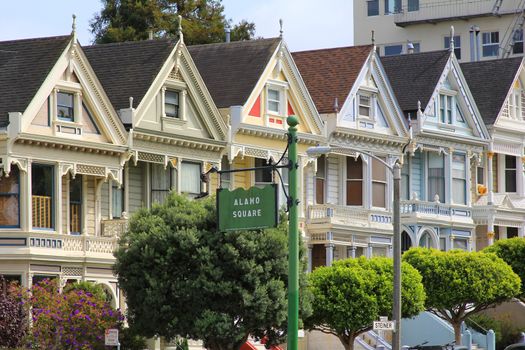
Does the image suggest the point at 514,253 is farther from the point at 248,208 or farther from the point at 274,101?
the point at 248,208

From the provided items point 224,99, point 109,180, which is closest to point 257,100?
point 224,99

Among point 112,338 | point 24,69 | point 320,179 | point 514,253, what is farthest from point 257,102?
point 112,338

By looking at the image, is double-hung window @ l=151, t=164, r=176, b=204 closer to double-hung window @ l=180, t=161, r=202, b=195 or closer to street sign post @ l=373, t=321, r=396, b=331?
double-hung window @ l=180, t=161, r=202, b=195

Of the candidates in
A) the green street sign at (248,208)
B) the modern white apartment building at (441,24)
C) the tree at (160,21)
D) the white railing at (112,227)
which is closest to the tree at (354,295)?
the white railing at (112,227)

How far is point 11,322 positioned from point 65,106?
8.48 m

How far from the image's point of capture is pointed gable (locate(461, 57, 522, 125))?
7075cm

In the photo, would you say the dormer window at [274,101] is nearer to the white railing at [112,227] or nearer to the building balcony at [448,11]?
the white railing at [112,227]

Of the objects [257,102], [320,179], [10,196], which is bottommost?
[10,196]

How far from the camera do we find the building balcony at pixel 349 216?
61406mm

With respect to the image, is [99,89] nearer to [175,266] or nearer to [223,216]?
[175,266]

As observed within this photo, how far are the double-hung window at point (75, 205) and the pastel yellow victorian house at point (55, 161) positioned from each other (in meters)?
0.03

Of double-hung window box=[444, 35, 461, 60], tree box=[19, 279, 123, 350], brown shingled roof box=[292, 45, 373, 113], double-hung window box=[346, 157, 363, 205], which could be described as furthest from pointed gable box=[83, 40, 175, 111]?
double-hung window box=[444, 35, 461, 60]

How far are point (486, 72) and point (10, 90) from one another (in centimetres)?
2750

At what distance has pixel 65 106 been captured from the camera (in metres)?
51.9
